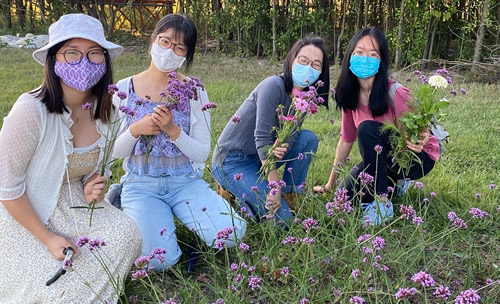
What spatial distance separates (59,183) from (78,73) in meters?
0.46

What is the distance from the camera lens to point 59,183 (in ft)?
6.57

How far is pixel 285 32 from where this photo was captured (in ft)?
28.3

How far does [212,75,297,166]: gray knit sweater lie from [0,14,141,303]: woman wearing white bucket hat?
0.69 meters

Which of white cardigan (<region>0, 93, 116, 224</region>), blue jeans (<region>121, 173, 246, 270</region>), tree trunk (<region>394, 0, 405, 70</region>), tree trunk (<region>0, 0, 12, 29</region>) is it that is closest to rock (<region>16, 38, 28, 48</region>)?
tree trunk (<region>0, 0, 12, 29</region>)

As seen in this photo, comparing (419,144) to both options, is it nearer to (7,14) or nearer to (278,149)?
(278,149)

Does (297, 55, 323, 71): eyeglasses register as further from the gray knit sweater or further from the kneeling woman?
the gray knit sweater

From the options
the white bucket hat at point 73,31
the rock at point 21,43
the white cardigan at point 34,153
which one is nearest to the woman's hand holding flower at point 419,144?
the white bucket hat at point 73,31

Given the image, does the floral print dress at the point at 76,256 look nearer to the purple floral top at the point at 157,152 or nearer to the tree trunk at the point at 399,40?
the purple floral top at the point at 157,152

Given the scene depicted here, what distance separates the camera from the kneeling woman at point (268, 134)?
8.41 ft

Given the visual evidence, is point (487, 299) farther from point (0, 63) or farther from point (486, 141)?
point (0, 63)

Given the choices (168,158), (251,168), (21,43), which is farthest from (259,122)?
(21,43)

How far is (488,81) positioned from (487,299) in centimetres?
576

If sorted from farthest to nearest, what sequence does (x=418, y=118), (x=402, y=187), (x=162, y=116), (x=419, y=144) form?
(x=402, y=187)
(x=419, y=144)
(x=418, y=118)
(x=162, y=116)

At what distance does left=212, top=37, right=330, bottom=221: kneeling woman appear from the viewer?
2.56m
